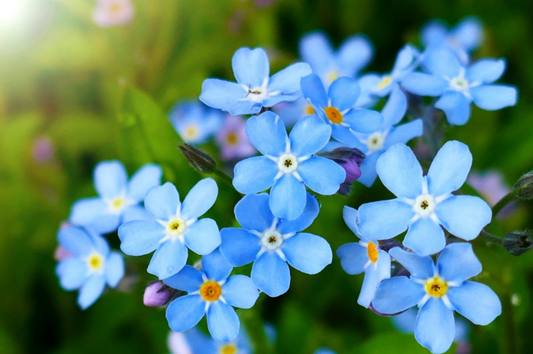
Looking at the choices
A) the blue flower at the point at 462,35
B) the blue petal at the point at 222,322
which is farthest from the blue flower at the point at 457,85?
the blue flower at the point at 462,35

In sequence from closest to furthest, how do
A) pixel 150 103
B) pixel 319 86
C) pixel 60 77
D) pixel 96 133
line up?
1. pixel 319 86
2. pixel 150 103
3. pixel 96 133
4. pixel 60 77

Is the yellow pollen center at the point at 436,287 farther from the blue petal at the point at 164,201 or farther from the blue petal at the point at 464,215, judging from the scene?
the blue petal at the point at 164,201

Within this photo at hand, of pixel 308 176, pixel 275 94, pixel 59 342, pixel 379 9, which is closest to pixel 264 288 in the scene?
pixel 308 176

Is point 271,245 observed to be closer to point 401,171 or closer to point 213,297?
point 213,297

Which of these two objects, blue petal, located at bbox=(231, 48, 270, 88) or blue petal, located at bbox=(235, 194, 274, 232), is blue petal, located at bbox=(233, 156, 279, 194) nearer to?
blue petal, located at bbox=(235, 194, 274, 232)

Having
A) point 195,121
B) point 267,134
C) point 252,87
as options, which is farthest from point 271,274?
point 195,121

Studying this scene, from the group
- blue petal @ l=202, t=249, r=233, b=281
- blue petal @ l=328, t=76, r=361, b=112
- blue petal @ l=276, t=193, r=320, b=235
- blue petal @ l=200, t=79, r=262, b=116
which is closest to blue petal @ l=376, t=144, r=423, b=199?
blue petal @ l=276, t=193, r=320, b=235

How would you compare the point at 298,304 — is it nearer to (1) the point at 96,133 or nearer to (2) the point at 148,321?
(2) the point at 148,321
